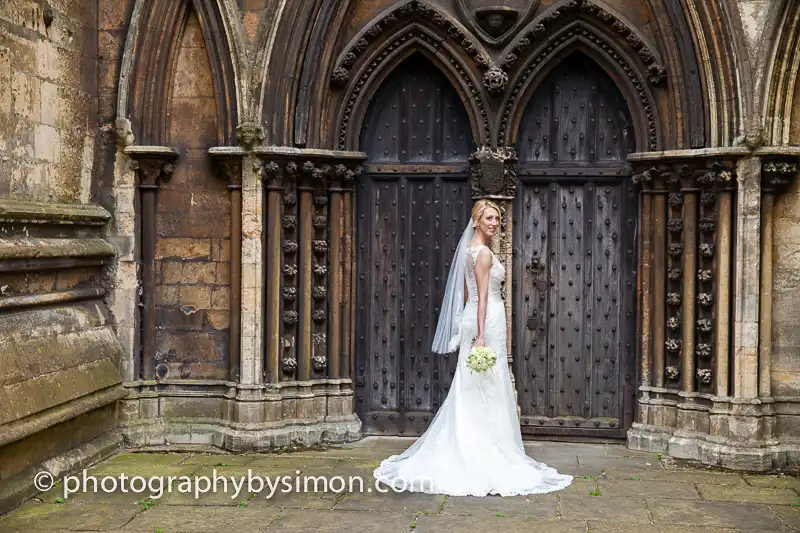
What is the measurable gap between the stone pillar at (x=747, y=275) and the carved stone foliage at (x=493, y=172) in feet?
6.14

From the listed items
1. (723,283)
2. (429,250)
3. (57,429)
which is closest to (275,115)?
(429,250)

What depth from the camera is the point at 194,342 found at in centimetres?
895

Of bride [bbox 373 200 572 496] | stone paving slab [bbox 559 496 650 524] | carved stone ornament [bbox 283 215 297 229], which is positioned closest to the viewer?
stone paving slab [bbox 559 496 650 524]

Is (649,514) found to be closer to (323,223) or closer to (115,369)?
(323,223)

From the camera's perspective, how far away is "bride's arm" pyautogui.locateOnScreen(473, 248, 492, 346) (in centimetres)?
758

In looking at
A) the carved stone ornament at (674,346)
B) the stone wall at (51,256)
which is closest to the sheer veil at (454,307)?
the carved stone ornament at (674,346)

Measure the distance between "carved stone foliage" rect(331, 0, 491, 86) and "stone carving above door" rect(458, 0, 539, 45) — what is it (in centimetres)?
11

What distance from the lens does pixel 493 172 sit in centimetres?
886

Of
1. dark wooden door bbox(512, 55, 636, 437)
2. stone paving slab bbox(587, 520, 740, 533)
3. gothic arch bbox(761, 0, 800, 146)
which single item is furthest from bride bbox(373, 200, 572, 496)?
gothic arch bbox(761, 0, 800, 146)

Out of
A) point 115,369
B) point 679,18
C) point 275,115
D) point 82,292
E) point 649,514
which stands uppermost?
point 679,18

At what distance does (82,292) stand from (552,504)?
4.09 m

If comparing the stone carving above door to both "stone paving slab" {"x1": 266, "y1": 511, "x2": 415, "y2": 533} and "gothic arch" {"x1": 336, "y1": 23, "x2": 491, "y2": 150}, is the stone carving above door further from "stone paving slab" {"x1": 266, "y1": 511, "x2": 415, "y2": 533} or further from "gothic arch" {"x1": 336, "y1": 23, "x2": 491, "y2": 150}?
"stone paving slab" {"x1": 266, "y1": 511, "x2": 415, "y2": 533}

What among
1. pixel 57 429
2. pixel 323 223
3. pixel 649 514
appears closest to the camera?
pixel 649 514

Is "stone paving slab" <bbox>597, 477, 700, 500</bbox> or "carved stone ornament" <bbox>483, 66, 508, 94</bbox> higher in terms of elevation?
"carved stone ornament" <bbox>483, 66, 508, 94</bbox>
